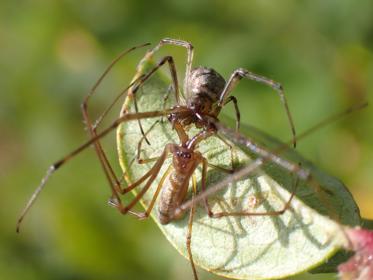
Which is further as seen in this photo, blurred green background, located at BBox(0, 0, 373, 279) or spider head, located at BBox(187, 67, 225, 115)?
blurred green background, located at BBox(0, 0, 373, 279)

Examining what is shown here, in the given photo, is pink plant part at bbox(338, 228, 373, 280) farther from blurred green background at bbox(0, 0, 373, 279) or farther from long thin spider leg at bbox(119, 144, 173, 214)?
blurred green background at bbox(0, 0, 373, 279)

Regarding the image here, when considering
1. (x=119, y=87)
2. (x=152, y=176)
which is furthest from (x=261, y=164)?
(x=119, y=87)

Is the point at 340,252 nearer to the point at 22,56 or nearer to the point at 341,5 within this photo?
the point at 341,5

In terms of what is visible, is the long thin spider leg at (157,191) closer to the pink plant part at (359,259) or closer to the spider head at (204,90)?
the spider head at (204,90)

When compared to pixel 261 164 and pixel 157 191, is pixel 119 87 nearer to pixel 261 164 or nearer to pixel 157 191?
pixel 157 191

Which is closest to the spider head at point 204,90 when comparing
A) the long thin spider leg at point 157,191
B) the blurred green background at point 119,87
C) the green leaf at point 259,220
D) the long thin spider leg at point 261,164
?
the green leaf at point 259,220

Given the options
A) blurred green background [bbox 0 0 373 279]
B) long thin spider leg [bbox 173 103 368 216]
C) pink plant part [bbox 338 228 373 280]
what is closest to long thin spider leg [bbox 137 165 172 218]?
long thin spider leg [bbox 173 103 368 216]

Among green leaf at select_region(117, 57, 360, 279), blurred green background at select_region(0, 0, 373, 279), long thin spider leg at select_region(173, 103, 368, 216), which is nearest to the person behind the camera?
green leaf at select_region(117, 57, 360, 279)

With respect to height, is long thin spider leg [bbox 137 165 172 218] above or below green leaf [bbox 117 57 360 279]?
below
